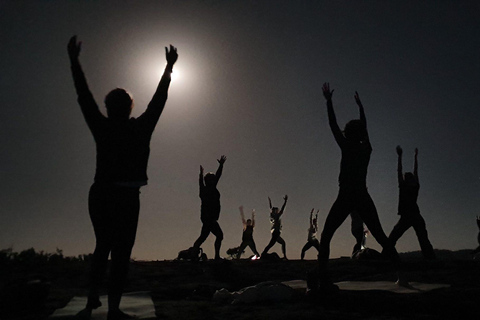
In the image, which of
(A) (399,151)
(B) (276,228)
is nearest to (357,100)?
(A) (399,151)

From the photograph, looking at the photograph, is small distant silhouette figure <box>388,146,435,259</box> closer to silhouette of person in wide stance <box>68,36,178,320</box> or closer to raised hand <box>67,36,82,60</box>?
silhouette of person in wide stance <box>68,36,178,320</box>

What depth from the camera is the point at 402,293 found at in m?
4.90

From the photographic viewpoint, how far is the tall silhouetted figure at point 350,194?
16.0 ft

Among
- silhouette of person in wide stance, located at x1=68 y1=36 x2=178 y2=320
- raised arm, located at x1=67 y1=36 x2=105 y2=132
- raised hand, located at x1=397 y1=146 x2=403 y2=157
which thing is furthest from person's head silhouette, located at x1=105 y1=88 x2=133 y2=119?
raised hand, located at x1=397 y1=146 x2=403 y2=157

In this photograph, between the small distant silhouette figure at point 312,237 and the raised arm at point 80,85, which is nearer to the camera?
the raised arm at point 80,85

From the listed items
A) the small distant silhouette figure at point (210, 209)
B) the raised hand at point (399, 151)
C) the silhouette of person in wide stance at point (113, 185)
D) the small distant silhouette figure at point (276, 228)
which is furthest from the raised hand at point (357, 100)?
the small distant silhouette figure at point (276, 228)

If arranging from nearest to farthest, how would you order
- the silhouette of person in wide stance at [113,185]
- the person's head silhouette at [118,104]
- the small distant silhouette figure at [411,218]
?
the silhouette of person in wide stance at [113,185] < the person's head silhouette at [118,104] < the small distant silhouette figure at [411,218]

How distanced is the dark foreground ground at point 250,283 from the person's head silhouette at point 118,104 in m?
2.02

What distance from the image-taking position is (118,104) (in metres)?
3.49

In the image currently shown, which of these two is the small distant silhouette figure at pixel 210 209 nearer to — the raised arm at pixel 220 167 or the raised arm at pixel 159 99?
the raised arm at pixel 220 167

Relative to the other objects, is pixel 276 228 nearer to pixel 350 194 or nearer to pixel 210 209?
pixel 210 209

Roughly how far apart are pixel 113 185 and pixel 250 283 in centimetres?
478

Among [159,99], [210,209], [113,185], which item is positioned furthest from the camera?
[210,209]

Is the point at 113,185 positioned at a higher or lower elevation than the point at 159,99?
lower
